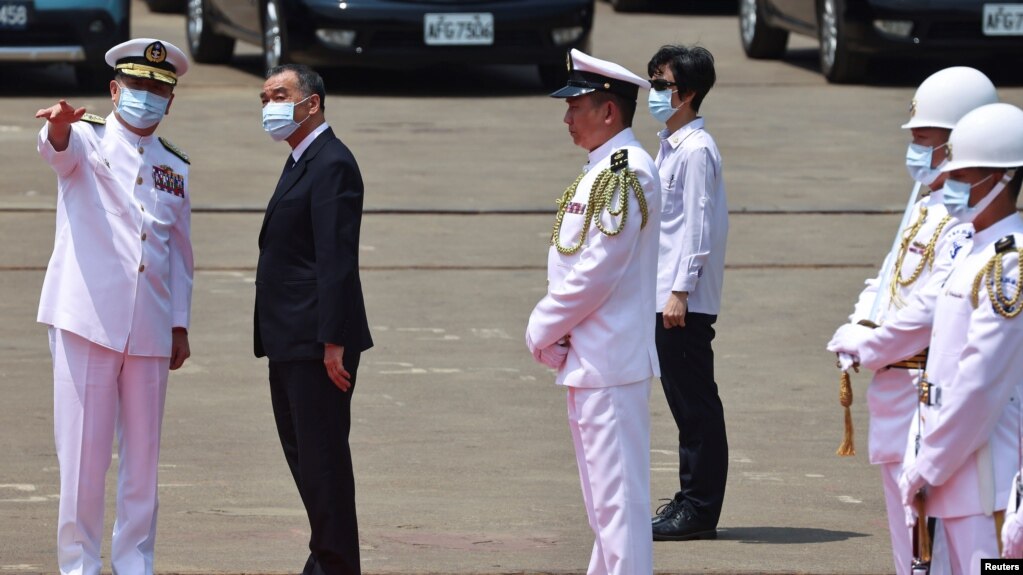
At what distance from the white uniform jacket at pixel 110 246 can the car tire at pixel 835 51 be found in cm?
1008

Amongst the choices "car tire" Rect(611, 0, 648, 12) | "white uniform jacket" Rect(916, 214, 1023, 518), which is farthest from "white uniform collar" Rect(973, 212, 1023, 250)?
"car tire" Rect(611, 0, 648, 12)

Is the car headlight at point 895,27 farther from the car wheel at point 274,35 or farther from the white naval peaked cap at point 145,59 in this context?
the white naval peaked cap at point 145,59

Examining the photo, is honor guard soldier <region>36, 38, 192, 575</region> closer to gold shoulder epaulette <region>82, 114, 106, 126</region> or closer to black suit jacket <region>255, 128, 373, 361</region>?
gold shoulder epaulette <region>82, 114, 106, 126</region>

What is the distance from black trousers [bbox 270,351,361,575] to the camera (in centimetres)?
572

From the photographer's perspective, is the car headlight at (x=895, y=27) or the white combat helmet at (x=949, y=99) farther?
the car headlight at (x=895, y=27)

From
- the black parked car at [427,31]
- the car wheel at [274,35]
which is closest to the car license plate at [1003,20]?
the black parked car at [427,31]

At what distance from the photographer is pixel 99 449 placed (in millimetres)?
5844

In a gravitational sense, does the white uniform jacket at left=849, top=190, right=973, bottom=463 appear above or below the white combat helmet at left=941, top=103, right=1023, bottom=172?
below

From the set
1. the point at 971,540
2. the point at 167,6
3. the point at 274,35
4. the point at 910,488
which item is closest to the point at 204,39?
the point at 274,35

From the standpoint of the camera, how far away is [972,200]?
14.8ft

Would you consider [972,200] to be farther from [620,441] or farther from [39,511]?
[39,511]

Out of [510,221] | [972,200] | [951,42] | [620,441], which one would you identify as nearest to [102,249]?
[620,441]

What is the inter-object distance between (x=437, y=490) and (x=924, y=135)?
2.57 m

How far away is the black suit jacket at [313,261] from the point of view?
5.62m
